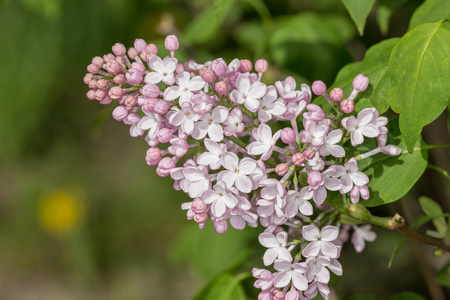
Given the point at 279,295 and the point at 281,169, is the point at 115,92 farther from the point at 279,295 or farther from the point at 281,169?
the point at 279,295

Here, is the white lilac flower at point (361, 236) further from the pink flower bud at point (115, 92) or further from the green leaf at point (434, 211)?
the pink flower bud at point (115, 92)

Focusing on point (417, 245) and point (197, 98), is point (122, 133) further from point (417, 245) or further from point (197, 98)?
point (197, 98)

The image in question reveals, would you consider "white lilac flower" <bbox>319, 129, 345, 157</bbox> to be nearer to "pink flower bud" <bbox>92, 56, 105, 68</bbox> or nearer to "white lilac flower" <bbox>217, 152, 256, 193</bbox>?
"white lilac flower" <bbox>217, 152, 256, 193</bbox>

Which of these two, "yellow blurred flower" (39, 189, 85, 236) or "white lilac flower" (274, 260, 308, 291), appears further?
"yellow blurred flower" (39, 189, 85, 236)

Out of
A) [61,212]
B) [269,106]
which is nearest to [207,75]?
[269,106]

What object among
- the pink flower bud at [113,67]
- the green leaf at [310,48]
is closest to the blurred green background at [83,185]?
the green leaf at [310,48]

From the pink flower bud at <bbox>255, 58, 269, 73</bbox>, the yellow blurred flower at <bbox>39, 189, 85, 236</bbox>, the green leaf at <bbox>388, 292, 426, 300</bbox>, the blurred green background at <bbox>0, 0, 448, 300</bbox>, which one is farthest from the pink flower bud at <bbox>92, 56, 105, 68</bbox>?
the yellow blurred flower at <bbox>39, 189, 85, 236</bbox>
